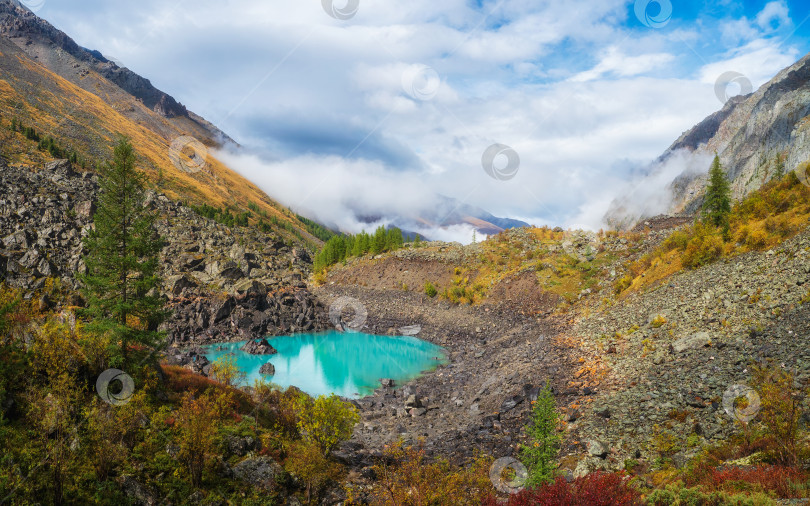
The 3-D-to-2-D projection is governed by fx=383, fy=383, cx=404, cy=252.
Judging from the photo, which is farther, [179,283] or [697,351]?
[179,283]

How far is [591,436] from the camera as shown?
15.5 meters

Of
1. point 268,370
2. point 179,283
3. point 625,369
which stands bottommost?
point 625,369

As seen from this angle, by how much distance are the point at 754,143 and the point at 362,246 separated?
96182mm

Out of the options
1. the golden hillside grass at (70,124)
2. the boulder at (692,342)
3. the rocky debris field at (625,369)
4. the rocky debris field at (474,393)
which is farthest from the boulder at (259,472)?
the golden hillside grass at (70,124)

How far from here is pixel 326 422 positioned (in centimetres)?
1472

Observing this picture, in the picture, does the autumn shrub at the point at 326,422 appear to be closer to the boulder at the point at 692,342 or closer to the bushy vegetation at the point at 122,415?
the bushy vegetation at the point at 122,415

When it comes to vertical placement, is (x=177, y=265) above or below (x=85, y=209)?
below

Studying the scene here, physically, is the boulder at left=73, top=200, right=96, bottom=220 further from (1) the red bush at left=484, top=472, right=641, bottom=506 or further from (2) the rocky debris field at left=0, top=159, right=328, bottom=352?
(1) the red bush at left=484, top=472, right=641, bottom=506

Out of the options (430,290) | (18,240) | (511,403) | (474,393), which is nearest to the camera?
(511,403)

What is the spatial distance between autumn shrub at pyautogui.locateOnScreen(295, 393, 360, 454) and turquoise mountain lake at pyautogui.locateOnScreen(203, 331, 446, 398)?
746 inches

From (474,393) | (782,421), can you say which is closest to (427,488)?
(782,421)

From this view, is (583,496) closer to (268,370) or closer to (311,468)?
(311,468)

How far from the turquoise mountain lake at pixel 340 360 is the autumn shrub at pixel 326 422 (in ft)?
62.1

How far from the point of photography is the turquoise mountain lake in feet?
124
